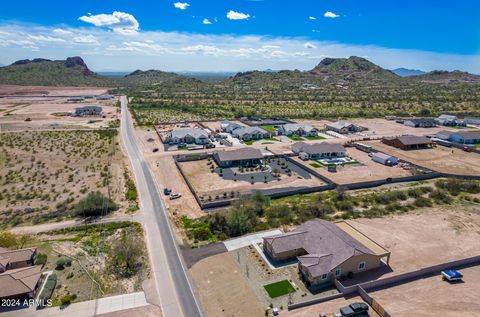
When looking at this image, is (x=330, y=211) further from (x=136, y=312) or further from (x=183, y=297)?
(x=136, y=312)

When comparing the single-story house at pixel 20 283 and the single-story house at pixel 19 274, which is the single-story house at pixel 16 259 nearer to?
the single-story house at pixel 19 274

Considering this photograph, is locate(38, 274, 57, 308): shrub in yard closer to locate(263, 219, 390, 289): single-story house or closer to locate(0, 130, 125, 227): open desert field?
locate(0, 130, 125, 227): open desert field

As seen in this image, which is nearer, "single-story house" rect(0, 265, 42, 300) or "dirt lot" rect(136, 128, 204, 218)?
"single-story house" rect(0, 265, 42, 300)

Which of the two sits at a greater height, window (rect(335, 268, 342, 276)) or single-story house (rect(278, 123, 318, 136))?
single-story house (rect(278, 123, 318, 136))

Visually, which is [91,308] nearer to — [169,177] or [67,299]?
[67,299]

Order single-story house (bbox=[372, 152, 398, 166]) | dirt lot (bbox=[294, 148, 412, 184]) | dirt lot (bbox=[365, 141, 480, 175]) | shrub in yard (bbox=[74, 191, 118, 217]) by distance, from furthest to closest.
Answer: single-story house (bbox=[372, 152, 398, 166])
dirt lot (bbox=[365, 141, 480, 175])
dirt lot (bbox=[294, 148, 412, 184])
shrub in yard (bbox=[74, 191, 118, 217])

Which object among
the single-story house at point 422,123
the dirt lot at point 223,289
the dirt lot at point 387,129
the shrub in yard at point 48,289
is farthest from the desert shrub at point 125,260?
the single-story house at point 422,123

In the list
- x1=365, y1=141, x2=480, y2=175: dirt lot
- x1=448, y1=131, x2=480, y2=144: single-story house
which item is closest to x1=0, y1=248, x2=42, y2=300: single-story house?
x1=365, y1=141, x2=480, y2=175: dirt lot

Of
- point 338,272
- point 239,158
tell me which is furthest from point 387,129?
point 338,272
